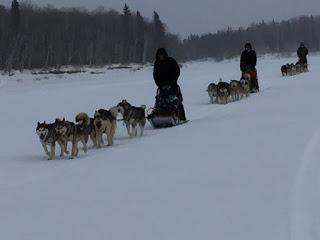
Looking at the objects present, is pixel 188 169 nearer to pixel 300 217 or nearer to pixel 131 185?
pixel 131 185

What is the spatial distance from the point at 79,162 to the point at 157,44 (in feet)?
249

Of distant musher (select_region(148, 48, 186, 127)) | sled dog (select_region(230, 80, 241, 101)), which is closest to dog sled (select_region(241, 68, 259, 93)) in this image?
sled dog (select_region(230, 80, 241, 101))

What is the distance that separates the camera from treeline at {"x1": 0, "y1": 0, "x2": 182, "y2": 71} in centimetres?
6003

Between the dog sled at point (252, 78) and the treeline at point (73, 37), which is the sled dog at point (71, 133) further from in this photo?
the treeline at point (73, 37)

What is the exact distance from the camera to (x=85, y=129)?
8.82m

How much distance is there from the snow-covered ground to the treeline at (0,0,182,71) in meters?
48.8

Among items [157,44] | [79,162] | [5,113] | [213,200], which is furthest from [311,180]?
[157,44]

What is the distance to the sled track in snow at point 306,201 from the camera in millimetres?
4000

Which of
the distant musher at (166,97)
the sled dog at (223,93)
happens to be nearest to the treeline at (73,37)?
the sled dog at (223,93)

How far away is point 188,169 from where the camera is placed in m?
6.48

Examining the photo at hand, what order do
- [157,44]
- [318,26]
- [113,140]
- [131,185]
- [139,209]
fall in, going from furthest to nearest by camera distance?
[318,26]
[157,44]
[113,140]
[131,185]
[139,209]

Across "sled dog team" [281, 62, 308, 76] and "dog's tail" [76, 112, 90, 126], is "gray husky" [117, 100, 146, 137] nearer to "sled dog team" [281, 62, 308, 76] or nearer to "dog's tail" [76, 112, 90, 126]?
"dog's tail" [76, 112, 90, 126]

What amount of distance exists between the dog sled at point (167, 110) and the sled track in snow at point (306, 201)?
187 inches

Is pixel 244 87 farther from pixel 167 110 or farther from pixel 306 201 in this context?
pixel 306 201
